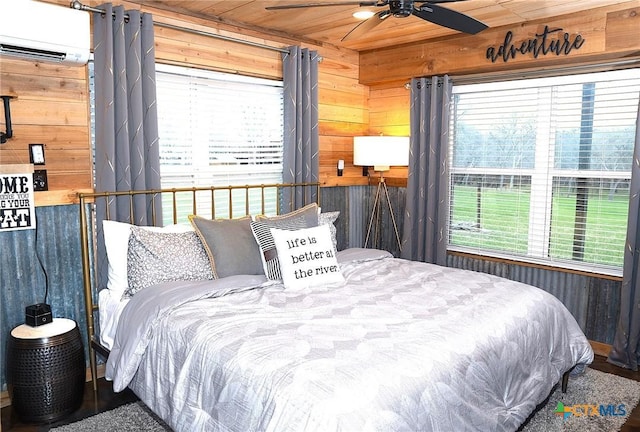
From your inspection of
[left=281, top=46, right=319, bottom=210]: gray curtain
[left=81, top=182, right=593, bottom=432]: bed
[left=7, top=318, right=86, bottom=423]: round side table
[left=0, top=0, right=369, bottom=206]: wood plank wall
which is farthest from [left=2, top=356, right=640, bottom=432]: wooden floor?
[left=281, top=46, right=319, bottom=210]: gray curtain

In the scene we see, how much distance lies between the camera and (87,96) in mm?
3037

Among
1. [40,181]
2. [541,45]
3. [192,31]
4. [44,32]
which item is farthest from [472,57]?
[40,181]

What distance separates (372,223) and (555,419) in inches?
99.6

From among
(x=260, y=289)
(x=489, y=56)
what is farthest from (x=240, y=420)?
(x=489, y=56)

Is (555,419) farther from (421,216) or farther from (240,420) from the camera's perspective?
(421,216)

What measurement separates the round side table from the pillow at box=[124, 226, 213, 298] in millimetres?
415

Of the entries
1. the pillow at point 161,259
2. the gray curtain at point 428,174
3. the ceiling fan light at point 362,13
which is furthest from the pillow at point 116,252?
the gray curtain at point 428,174

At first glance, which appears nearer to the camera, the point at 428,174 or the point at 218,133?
the point at 218,133

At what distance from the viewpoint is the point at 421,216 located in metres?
4.37

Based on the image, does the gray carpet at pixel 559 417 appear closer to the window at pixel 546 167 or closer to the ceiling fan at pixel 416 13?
the window at pixel 546 167

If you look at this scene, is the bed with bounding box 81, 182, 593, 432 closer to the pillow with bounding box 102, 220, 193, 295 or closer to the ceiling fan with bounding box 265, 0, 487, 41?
the pillow with bounding box 102, 220, 193, 295

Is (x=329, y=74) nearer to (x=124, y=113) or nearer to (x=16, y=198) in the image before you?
(x=124, y=113)

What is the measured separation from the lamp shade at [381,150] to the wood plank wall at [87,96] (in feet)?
1.31

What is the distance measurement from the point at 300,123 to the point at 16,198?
2096 millimetres
